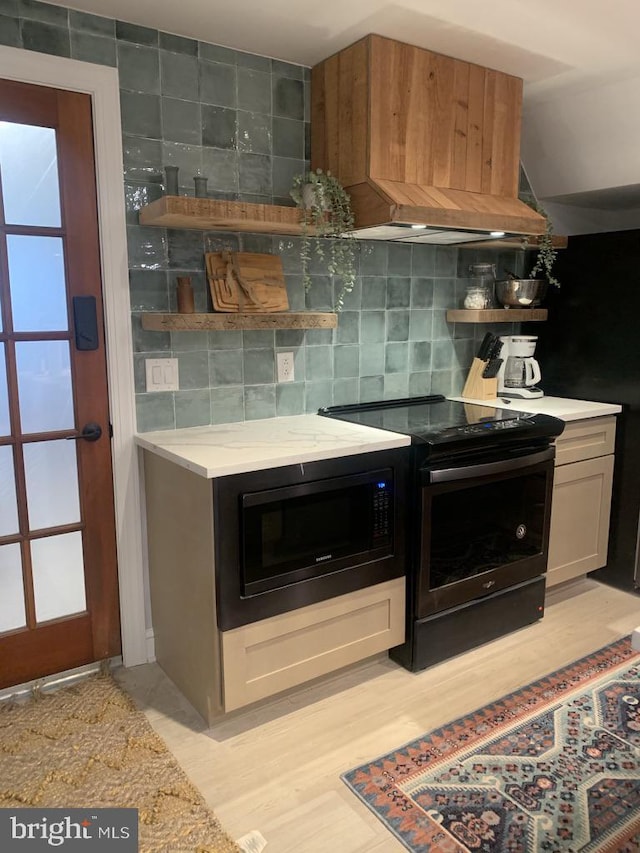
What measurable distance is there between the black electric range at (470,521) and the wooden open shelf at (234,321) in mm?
436

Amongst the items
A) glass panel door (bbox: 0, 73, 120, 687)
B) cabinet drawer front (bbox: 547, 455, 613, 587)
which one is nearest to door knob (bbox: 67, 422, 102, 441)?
glass panel door (bbox: 0, 73, 120, 687)

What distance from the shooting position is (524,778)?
1913mm

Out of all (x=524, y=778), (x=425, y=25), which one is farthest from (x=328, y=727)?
(x=425, y=25)

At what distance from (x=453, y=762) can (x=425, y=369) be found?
1.79 meters

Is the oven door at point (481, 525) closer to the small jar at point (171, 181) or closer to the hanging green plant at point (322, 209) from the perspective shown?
the hanging green plant at point (322, 209)

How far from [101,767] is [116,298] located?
5.02 ft

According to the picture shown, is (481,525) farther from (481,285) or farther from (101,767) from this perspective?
(101,767)

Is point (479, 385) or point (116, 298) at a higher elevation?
point (116, 298)

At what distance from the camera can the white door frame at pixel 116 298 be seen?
2.11 meters

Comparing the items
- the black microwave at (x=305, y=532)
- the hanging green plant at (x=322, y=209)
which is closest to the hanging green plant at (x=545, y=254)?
the hanging green plant at (x=322, y=209)

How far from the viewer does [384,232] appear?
2590 mm

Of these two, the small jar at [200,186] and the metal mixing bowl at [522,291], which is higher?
the small jar at [200,186]

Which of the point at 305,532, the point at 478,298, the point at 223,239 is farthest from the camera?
the point at 478,298

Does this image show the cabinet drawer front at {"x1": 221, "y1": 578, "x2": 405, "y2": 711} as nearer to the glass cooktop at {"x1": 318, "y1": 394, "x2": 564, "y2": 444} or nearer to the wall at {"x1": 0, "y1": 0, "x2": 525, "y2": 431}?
the glass cooktop at {"x1": 318, "y1": 394, "x2": 564, "y2": 444}
